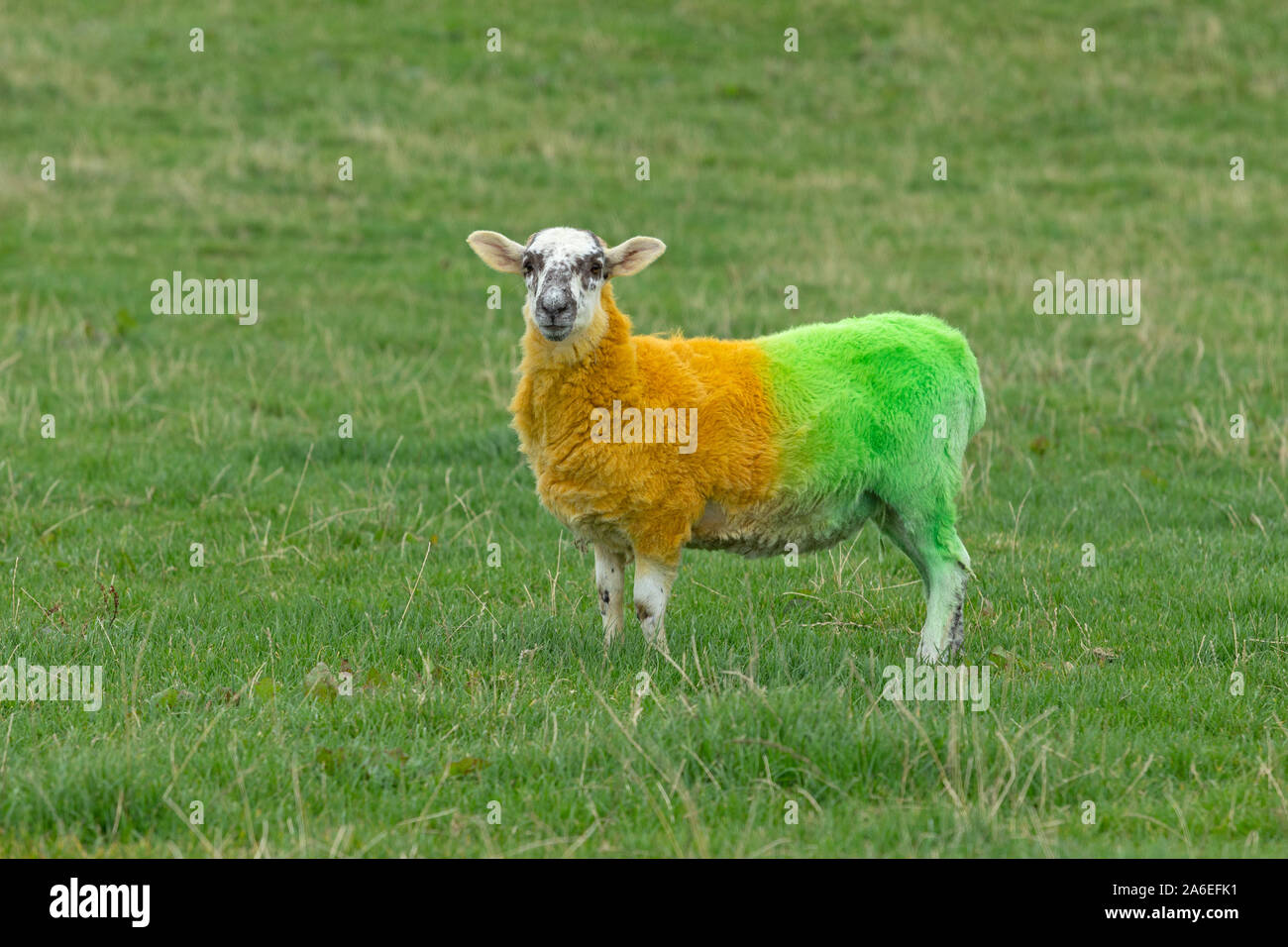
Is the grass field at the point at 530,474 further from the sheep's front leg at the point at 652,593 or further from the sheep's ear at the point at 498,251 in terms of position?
the sheep's ear at the point at 498,251

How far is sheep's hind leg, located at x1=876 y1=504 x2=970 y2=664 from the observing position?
20.4ft

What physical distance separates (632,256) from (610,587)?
146 cm

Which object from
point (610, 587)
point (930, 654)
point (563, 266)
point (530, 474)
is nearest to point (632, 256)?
point (563, 266)

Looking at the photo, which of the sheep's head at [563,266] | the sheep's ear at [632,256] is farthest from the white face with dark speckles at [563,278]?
the sheep's ear at [632,256]

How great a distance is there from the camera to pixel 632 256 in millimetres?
6227

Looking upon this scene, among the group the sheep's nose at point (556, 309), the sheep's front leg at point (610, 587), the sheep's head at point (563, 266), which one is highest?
the sheep's head at point (563, 266)

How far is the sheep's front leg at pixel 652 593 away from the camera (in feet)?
19.6

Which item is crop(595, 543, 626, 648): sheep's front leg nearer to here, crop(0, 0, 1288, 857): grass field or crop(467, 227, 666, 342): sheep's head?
crop(0, 0, 1288, 857): grass field

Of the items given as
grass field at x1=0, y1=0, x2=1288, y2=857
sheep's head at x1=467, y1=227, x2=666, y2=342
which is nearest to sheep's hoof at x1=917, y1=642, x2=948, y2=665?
grass field at x1=0, y1=0, x2=1288, y2=857

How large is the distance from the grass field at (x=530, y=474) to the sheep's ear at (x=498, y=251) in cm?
161

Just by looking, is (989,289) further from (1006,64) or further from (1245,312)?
(1006,64)

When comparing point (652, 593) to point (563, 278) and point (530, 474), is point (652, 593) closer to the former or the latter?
point (563, 278)

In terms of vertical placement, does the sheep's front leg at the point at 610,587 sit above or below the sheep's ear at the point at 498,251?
below

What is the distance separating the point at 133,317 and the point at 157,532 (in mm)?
5673
